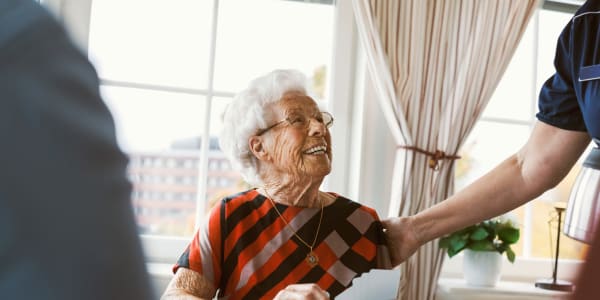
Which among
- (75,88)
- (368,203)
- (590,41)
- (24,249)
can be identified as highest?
(590,41)

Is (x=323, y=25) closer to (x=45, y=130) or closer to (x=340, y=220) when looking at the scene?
(x=340, y=220)

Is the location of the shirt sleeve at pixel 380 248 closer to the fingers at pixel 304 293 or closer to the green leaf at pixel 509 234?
the fingers at pixel 304 293

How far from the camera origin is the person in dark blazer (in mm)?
420

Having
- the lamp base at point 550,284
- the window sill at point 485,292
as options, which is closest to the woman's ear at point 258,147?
the window sill at point 485,292

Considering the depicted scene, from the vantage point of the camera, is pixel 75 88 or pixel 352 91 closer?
pixel 75 88

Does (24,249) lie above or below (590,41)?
below

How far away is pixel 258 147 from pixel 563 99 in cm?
88

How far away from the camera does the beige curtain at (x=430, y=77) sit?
2.80 meters

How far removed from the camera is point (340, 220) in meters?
1.95

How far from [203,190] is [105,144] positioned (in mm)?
2459

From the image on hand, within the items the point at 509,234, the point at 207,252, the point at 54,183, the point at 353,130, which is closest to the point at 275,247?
the point at 207,252

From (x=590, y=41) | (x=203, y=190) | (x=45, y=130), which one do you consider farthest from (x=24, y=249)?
(x=203, y=190)

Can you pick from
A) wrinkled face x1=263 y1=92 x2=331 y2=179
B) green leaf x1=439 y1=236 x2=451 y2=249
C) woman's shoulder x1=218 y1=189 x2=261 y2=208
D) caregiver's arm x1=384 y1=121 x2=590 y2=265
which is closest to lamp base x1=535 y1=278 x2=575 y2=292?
green leaf x1=439 y1=236 x2=451 y2=249

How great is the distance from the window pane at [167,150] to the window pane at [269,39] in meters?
0.22
